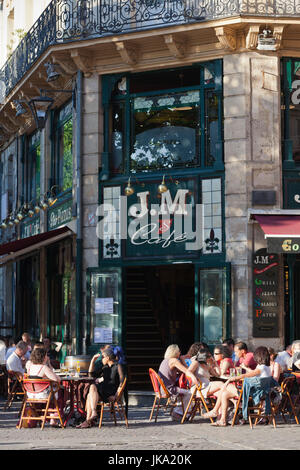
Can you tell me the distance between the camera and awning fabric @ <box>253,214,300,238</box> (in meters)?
17.2

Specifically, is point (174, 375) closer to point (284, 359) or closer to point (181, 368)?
point (181, 368)

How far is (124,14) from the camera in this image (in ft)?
63.4

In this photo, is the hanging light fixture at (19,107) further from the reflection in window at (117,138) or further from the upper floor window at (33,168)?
the reflection in window at (117,138)

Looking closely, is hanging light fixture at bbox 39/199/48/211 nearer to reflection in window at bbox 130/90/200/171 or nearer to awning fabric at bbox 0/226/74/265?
awning fabric at bbox 0/226/74/265

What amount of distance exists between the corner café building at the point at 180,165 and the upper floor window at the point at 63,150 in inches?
19.0

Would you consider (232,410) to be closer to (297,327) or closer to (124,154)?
(297,327)

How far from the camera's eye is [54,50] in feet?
63.6

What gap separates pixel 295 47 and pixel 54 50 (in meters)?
4.65

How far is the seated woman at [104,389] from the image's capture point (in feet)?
46.2

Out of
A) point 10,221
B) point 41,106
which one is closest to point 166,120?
point 41,106

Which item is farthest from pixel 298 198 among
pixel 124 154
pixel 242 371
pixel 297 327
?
pixel 242 371

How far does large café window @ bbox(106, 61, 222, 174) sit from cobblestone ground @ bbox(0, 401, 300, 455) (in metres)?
5.82

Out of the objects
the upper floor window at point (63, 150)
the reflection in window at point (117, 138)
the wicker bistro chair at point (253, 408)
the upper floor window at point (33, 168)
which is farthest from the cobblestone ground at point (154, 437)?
the upper floor window at point (33, 168)

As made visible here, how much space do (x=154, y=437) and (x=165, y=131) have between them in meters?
8.19
